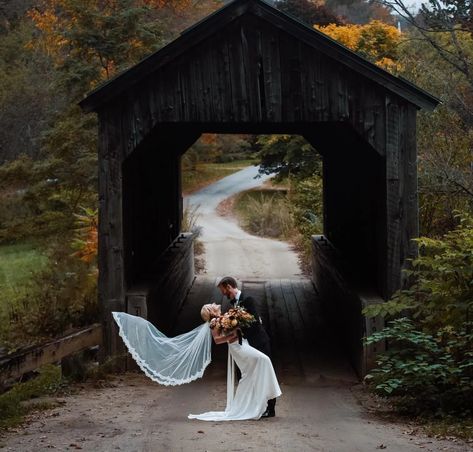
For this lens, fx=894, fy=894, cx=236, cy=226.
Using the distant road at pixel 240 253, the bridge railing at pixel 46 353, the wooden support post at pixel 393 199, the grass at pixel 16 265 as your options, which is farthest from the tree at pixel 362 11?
the bridge railing at pixel 46 353

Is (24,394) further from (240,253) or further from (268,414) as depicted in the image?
(240,253)

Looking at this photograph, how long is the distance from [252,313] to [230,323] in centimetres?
32

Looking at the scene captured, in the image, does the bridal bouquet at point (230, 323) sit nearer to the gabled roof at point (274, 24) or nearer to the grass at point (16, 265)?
the gabled roof at point (274, 24)

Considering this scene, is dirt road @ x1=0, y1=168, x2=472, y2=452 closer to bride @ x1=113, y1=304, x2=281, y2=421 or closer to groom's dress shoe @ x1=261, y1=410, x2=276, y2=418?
groom's dress shoe @ x1=261, y1=410, x2=276, y2=418

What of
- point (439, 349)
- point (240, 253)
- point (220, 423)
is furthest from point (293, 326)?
point (240, 253)

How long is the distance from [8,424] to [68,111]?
58.0 ft

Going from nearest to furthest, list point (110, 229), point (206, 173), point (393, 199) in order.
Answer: point (393, 199) < point (110, 229) < point (206, 173)

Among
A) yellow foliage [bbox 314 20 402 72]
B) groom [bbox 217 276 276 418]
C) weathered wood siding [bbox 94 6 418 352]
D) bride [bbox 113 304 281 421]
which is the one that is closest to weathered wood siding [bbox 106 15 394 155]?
weathered wood siding [bbox 94 6 418 352]

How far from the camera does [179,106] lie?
12320mm

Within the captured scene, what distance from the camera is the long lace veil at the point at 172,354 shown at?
10578mm

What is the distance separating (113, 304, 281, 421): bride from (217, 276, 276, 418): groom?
14 cm

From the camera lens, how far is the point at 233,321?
32.0 ft

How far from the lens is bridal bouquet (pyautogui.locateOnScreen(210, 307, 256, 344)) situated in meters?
9.76

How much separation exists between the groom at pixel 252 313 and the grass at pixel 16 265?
1014cm
